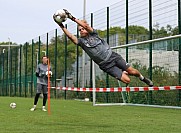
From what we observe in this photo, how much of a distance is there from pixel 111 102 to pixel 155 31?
435cm

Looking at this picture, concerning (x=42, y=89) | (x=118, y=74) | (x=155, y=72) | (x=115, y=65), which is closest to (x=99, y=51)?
(x=115, y=65)

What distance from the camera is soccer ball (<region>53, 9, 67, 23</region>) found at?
909 cm

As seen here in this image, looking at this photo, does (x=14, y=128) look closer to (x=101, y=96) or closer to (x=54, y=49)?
(x=101, y=96)

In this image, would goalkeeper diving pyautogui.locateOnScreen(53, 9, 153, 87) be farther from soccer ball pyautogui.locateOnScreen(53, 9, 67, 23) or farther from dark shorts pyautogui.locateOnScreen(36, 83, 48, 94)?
dark shorts pyautogui.locateOnScreen(36, 83, 48, 94)

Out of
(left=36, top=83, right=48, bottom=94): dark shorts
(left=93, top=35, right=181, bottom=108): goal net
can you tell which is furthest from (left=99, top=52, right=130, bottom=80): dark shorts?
(left=36, top=83, right=48, bottom=94): dark shorts

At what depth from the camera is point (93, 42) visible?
9.56 metres

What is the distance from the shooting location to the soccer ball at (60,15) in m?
9.09

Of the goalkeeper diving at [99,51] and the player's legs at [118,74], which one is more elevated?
the goalkeeper diving at [99,51]

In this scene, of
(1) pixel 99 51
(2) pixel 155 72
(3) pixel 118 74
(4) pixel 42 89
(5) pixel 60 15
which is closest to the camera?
(5) pixel 60 15

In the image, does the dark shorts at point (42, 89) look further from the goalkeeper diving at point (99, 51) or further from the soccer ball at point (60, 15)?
the soccer ball at point (60, 15)

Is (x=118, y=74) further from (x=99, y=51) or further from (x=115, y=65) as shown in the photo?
(x=99, y=51)

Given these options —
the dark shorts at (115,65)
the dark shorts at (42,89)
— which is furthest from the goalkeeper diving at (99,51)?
the dark shorts at (42,89)

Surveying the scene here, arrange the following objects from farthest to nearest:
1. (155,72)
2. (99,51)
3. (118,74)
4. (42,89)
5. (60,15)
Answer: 1. (155,72)
2. (42,89)
3. (118,74)
4. (99,51)
5. (60,15)

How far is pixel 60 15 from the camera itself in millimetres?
9109
